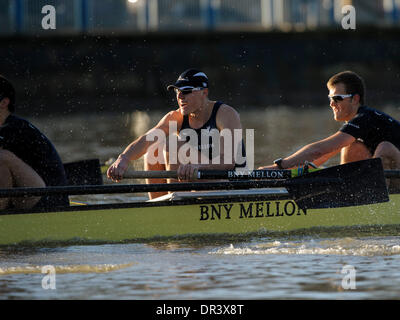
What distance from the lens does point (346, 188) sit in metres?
10.2

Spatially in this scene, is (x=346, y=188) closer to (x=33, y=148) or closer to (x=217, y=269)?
(x=217, y=269)

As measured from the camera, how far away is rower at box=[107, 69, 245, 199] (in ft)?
34.2

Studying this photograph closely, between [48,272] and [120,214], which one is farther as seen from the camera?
[120,214]

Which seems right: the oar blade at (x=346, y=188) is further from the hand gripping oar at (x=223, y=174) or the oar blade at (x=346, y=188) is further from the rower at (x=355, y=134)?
the rower at (x=355, y=134)

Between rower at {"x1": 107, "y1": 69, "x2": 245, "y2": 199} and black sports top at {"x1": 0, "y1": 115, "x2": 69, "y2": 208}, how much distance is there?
853 millimetres

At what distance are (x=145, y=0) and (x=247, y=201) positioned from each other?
22072 millimetres

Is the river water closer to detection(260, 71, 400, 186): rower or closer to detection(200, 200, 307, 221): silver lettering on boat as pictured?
detection(200, 200, 307, 221): silver lettering on boat

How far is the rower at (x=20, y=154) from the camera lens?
9.52 meters

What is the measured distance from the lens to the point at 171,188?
975 cm

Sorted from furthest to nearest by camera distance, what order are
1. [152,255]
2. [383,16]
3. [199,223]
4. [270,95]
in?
[383,16]
[270,95]
[199,223]
[152,255]

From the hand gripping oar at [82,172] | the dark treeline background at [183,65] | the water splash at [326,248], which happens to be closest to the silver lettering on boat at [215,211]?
the water splash at [326,248]

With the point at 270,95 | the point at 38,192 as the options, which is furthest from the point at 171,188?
the point at 270,95

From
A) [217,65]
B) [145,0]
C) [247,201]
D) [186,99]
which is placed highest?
[145,0]
